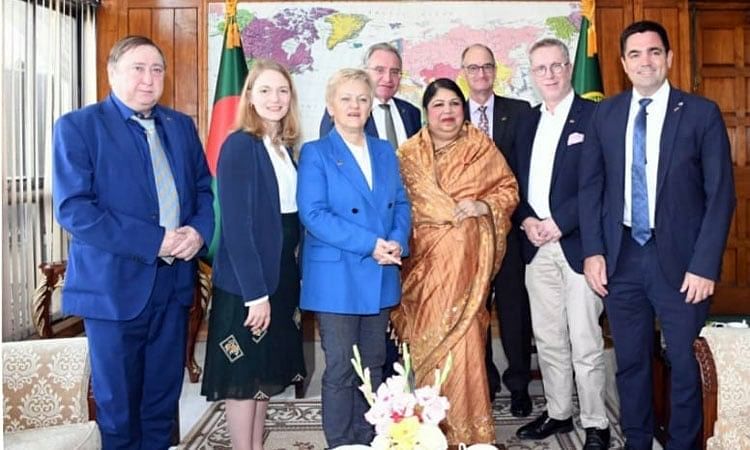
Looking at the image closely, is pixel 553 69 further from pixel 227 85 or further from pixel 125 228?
pixel 227 85

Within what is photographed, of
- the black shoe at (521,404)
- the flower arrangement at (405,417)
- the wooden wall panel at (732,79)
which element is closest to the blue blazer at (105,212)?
the flower arrangement at (405,417)

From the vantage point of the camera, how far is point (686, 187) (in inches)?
96.4

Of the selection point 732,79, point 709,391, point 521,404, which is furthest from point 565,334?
point 732,79

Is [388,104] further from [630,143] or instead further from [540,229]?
[630,143]

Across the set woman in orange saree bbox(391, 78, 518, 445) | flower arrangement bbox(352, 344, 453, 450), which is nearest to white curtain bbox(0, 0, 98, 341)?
woman in orange saree bbox(391, 78, 518, 445)

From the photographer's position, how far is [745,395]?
6.89 feet

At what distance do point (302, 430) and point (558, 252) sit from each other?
140cm

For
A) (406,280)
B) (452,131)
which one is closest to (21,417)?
(406,280)

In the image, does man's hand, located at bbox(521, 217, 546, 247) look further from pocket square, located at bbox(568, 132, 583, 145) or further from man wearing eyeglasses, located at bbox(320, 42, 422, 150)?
man wearing eyeglasses, located at bbox(320, 42, 422, 150)

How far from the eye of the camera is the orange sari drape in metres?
2.69

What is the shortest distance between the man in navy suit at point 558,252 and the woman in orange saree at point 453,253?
0.25 m

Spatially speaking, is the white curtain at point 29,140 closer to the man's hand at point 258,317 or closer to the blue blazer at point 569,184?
the man's hand at point 258,317

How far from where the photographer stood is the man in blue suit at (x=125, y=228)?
2.19m

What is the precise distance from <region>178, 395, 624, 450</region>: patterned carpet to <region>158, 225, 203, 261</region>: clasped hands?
1.07 metres
